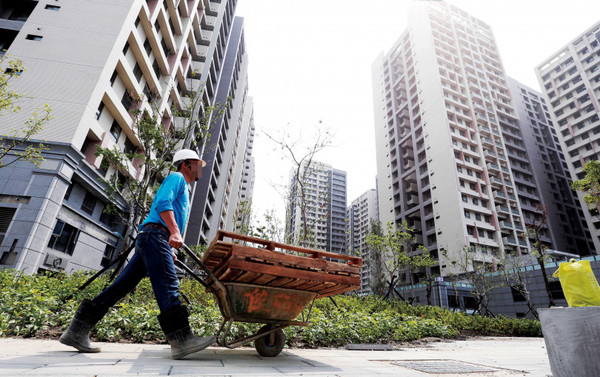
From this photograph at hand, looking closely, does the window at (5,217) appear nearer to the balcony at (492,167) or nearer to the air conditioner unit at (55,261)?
the air conditioner unit at (55,261)

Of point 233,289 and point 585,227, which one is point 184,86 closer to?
point 233,289

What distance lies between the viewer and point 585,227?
55.6 m

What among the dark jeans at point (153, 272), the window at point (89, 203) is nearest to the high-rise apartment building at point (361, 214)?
the window at point (89, 203)

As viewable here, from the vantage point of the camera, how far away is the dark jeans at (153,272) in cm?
254

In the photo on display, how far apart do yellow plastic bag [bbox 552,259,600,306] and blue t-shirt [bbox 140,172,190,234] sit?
340 cm

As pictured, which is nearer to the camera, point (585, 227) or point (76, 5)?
point (76, 5)

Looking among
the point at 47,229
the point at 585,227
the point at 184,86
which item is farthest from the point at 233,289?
the point at 585,227

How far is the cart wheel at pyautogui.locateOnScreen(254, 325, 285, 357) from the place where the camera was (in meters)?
3.24

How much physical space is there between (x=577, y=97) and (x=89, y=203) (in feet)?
239

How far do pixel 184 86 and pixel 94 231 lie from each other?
16.7 meters

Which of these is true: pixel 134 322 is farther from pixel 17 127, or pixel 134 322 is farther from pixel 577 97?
pixel 577 97

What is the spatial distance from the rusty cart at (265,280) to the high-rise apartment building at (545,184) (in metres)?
→ 50.9

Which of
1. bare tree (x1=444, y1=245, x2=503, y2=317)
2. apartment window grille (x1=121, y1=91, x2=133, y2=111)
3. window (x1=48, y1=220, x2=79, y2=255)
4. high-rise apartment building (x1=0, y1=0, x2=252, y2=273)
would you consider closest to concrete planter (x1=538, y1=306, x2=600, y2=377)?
high-rise apartment building (x1=0, y1=0, x2=252, y2=273)

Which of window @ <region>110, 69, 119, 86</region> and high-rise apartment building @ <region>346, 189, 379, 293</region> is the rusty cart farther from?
high-rise apartment building @ <region>346, 189, 379, 293</region>
